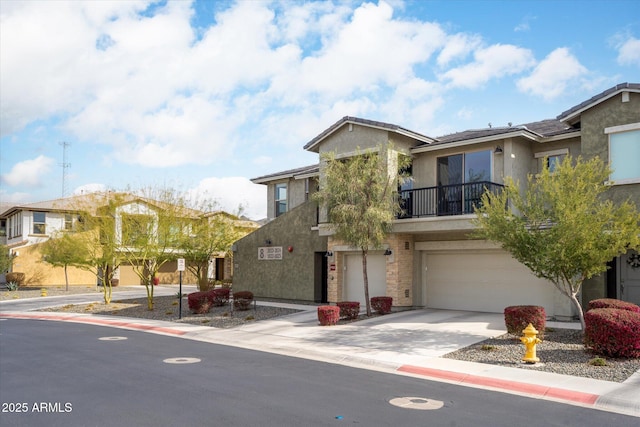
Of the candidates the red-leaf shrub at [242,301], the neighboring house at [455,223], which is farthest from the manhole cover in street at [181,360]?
the neighboring house at [455,223]

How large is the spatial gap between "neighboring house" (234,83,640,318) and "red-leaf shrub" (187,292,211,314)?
4148mm

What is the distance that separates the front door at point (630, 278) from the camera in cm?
1789

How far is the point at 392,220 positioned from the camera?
2028cm

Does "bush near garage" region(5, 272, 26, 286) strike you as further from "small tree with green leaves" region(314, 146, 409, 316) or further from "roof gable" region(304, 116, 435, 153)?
"small tree with green leaves" region(314, 146, 409, 316)

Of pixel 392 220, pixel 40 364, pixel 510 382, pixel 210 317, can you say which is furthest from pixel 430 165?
pixel 40 364

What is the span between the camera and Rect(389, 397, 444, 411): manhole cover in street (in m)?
8.60

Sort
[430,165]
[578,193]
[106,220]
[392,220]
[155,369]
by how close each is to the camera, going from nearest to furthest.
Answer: [155,369]
[578,193]
[392,220]
[430,165]
[106,220]

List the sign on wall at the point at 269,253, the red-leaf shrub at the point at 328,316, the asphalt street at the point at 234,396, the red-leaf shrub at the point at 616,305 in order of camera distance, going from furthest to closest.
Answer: the sign on wall at the point at 269,253, the red-leaf shrub at the point at 328,316, the red-leaf shrub at the point at 616,305, the asphalt street at the point at 234,396

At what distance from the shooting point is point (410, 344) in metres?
14.5

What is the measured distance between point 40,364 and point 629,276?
55.7ft

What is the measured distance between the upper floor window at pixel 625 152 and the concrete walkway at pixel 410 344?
15.8 ft

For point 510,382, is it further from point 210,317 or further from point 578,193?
point 210,317

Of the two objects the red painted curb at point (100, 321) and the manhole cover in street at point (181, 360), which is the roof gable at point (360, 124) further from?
the manhole cover in street at point (181, 360)

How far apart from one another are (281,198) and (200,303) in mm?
9067
